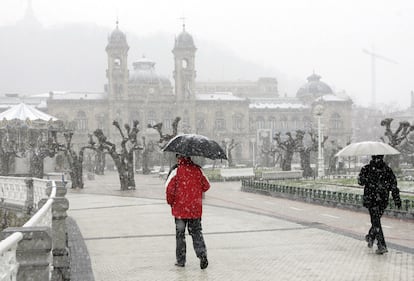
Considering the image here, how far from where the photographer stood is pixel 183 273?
340 inches

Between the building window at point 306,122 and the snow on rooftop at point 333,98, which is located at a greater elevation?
the snow on rooftop at point 333,98

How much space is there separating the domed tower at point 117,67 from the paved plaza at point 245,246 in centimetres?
6864

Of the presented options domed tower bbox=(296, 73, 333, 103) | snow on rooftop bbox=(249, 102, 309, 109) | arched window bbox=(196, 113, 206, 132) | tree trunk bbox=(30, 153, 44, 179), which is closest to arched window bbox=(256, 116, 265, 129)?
snow on rooftop bbox=(249, 102, 309, 109)

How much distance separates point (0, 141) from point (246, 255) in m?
24.4

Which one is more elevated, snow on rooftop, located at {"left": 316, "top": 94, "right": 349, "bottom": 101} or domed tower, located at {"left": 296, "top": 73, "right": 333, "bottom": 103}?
domed tower, located at {"left": 296, "top": 73, "right": 333, "bottom": 103}

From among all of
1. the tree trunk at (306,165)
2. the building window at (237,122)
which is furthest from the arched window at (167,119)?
the tree trunk at (306,165)

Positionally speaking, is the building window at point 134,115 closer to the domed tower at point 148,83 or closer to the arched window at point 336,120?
the domed tower at point 148,83

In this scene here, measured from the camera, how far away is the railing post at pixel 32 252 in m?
5.42

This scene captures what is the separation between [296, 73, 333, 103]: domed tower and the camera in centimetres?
10275

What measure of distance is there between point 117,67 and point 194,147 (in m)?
79.0

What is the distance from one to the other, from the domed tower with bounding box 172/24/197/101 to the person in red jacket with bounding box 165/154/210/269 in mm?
79210

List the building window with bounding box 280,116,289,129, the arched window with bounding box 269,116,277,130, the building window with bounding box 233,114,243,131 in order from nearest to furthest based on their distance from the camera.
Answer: the building window with bounding box 233,114,243,131
the arched window with bounding box 269,116,277,130
the building window with bounding box 280,116,289,129

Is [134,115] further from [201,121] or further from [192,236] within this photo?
[192,236]

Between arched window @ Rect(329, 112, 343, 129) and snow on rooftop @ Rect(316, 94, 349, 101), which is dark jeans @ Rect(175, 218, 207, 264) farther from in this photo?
snow on rooftop @ Rect(316, 94, 349, 101)
